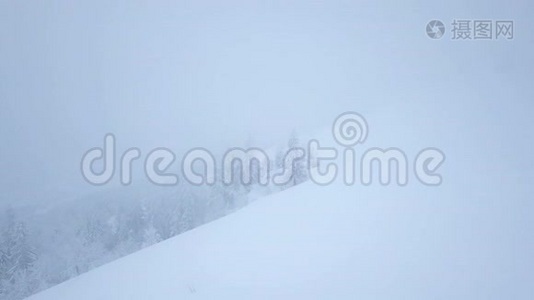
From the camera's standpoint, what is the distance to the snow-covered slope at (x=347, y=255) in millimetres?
6527

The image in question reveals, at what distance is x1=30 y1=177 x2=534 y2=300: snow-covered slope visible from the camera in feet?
21.4

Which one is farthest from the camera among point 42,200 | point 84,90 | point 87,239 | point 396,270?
point 84,90

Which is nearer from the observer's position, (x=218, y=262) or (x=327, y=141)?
(x=218, y=262)

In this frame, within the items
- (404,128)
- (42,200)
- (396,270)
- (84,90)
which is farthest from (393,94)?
(84,90)

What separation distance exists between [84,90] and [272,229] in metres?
112

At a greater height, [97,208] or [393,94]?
[393,94]

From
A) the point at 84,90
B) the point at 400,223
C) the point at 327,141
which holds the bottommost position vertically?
the point at 400,223

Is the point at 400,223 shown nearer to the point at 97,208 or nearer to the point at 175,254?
the point at 175,254

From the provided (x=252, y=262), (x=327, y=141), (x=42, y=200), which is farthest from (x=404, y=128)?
(x=42, y=200)

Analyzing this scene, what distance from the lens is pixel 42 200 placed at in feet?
156

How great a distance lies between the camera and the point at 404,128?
47.7ft

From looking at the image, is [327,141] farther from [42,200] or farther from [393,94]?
[42,200]

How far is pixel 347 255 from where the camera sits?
766 cm

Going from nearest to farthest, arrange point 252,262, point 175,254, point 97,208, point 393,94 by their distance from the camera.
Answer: point 252,262, point 175,254, point 393,94, point 97,208
